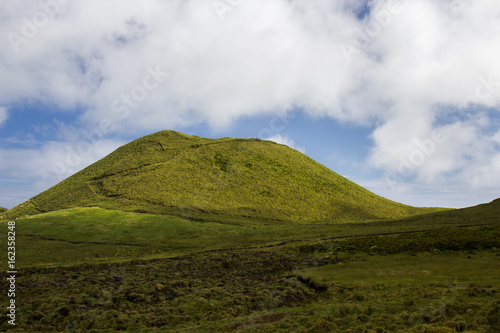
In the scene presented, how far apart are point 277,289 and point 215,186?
8064 centimetres

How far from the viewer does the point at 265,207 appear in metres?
91.3

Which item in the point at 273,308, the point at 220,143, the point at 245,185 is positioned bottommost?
the point at 273,308

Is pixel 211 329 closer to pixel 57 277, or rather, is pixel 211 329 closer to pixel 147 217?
pixel 57 277

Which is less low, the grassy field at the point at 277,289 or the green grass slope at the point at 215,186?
the green grass slope at the point at 215,186

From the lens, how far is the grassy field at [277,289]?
14.2m

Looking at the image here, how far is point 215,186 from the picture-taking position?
331 ft

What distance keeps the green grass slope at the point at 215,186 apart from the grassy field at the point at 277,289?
152 ft

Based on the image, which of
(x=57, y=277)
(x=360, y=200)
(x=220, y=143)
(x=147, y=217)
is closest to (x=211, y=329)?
(x=57, y=277)

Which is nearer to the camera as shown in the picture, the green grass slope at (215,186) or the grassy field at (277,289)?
the grassy field at (277,289)

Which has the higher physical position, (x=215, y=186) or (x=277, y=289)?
(x=215, y=186)

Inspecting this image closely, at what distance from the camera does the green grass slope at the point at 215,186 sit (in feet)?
287

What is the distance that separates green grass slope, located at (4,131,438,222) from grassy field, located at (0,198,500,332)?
1821 inches

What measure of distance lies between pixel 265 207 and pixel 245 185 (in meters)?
15.1

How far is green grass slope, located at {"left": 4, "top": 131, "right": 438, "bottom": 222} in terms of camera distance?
287ft
